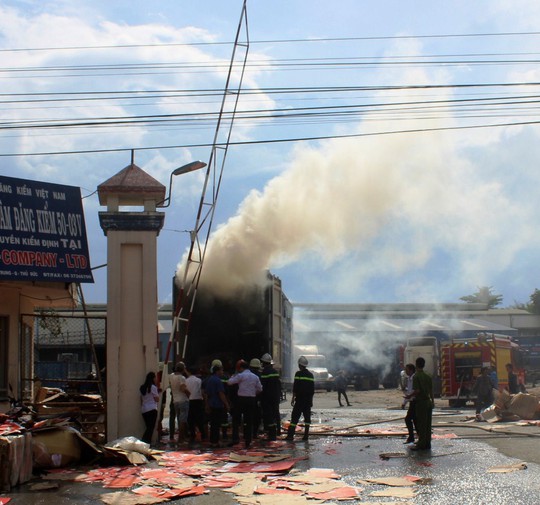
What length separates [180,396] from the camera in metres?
15.4

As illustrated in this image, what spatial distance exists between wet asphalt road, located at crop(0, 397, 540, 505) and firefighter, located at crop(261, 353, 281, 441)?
704 mm

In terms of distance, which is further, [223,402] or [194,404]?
[194,404]

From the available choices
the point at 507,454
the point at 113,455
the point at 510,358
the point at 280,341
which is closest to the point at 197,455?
the point at 113,455

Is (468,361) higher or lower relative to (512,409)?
higher

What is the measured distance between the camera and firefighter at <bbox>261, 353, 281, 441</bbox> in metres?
15.4

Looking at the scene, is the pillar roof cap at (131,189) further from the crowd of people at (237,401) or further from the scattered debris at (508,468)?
the scattered debris at (508,468)

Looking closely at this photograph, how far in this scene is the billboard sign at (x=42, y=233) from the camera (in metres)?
12.8

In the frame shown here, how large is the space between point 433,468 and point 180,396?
6.00 metres

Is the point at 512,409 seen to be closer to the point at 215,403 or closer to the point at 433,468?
the point at 215,403

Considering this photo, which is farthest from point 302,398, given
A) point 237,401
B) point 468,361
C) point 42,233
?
point 468,361

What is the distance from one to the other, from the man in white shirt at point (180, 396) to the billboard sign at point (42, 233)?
9.21 feet

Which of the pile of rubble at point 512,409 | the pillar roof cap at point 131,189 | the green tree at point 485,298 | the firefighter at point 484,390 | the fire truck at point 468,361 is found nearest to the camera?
the pillar roof cap at point 131,189

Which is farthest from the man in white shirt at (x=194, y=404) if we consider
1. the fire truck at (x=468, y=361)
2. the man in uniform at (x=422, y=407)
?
the fire truck at (x=468, y=361)

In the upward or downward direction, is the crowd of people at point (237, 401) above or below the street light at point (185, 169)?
below
